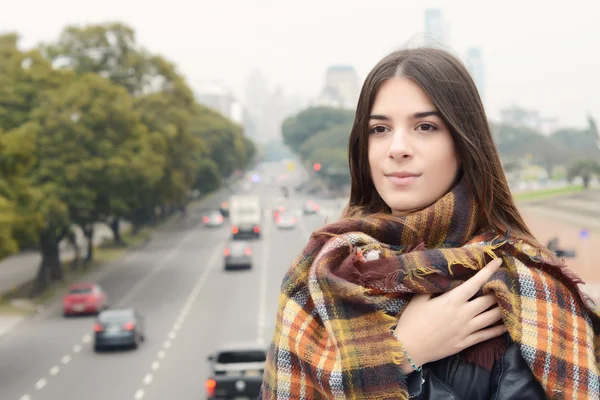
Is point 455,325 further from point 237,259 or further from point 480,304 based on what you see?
point 237,259

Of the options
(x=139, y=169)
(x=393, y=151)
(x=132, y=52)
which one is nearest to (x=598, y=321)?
(x=393, y=151)

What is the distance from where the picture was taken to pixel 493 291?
8.59ft

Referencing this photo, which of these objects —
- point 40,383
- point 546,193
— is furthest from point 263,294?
point 546,193

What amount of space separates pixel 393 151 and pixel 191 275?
44.8 m

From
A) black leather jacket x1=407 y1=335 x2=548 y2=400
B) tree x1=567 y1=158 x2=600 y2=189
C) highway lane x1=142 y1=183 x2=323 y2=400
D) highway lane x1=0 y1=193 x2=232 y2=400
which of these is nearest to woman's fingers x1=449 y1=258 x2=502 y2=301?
black leather jacket x1=407 y1=335 x2=548 y2=400

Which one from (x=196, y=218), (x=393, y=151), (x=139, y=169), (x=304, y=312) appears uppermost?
(x=393, y=151)

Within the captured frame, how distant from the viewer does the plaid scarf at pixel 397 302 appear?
256cm

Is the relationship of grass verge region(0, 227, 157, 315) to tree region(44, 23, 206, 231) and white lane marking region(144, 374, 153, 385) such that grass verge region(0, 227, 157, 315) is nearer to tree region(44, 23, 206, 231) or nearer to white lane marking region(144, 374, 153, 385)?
tree region(44, 23, 206, 231)

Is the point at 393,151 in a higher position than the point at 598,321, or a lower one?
higher

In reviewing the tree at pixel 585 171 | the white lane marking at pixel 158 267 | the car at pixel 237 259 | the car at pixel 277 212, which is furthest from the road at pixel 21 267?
the tree at pixel 585 171

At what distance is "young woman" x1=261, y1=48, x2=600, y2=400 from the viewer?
257cm

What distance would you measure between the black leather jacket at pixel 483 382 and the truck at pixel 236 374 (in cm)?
1624

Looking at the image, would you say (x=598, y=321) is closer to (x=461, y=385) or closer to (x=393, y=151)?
(x=461, y=385)

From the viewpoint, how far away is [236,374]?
1906 centimetres
